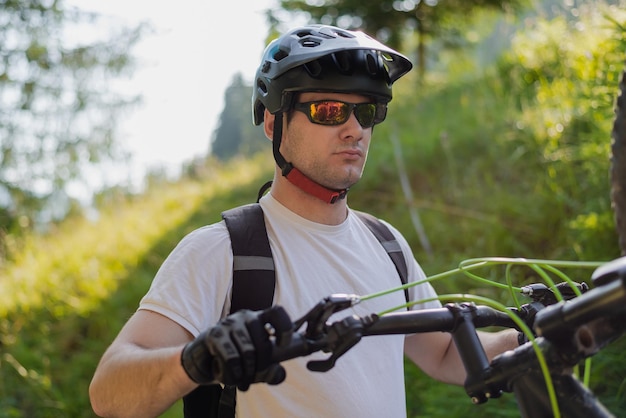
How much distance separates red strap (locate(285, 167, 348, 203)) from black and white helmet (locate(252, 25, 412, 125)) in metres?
0.29

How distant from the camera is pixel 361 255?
9.36 ft

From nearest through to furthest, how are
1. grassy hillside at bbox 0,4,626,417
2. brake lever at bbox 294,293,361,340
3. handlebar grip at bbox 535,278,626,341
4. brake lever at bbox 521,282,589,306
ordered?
handlebar grip at bbox 535,278,626,341 < brake lever at bbox 294,293,361,340 < brake lever at bbox 521,282,589,306 < grassy hillside at bbox 0,4,626,417

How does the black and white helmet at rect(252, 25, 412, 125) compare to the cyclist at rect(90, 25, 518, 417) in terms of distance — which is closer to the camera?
the cyclist at rect(90, 25, 518, 417)

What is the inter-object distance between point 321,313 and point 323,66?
1.40m

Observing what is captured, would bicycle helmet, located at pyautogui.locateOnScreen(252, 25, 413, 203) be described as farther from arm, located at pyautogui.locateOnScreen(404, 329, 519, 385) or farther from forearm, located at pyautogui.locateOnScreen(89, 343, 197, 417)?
forearm, located at pyautogui.locateOnScreen(89, 343, 197, 417)

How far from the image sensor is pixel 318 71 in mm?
2809

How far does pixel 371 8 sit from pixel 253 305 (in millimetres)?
8505

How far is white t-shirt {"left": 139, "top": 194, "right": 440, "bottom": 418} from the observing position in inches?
95.3

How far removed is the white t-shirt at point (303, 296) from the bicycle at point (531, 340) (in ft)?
2.64

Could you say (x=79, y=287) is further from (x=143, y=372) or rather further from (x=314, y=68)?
(x=143, y=372)

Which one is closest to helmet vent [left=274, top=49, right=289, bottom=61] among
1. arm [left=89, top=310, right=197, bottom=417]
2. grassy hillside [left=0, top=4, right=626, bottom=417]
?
arm [left=89, top=310, right=197, bottom=417]

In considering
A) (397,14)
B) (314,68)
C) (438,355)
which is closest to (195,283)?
(314,68)

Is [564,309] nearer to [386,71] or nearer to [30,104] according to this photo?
[386,71]

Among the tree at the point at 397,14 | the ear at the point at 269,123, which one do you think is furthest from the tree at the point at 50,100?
the ear at the point at 269,123
